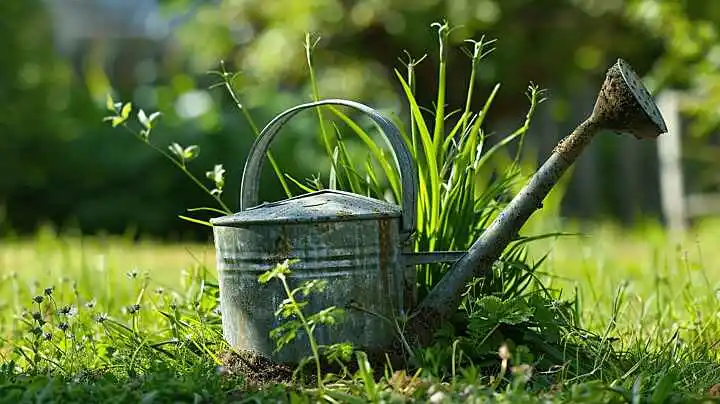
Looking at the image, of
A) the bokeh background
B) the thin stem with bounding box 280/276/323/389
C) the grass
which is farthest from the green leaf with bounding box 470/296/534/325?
the bokeh background

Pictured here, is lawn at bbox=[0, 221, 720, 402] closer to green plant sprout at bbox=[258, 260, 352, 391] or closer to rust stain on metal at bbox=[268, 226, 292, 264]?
green plant sprout at bbox=[258, 260, 352, 391]

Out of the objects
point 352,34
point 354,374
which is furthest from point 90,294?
point 352,34

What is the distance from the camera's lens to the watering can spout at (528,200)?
245cm

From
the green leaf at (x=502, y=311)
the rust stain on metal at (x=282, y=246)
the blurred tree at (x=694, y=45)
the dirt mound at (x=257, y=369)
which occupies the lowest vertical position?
the dirt mound at (x=257, y=369)

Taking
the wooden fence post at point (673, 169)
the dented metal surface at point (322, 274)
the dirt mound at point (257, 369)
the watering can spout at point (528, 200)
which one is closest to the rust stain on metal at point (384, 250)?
the dented metal surface at point (322, 274)

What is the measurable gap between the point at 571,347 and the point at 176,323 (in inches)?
40.7

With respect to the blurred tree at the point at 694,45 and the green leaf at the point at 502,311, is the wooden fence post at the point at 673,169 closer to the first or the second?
the blurred tree at the point at 694,45

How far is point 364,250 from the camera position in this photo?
2.47 meters

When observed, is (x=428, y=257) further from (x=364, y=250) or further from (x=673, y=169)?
(x=673, y=169)

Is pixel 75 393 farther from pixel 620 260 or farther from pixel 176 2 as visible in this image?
pixel 176 2

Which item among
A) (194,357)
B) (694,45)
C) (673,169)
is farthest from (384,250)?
(673,169)

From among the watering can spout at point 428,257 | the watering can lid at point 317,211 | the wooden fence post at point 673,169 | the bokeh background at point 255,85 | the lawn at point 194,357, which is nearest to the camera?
the lawn at point 194,357

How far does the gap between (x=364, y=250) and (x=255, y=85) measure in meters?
8.56

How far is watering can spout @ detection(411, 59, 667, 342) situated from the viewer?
2.45 m
